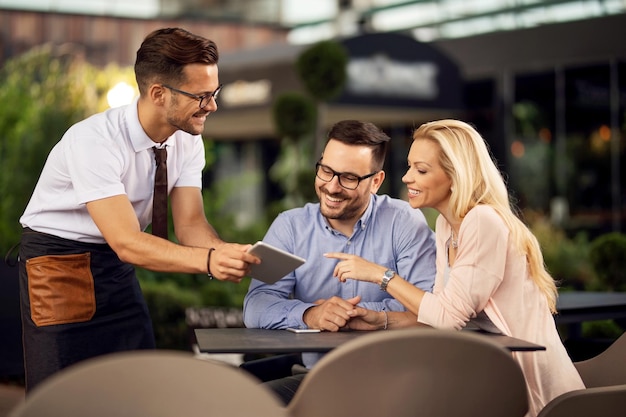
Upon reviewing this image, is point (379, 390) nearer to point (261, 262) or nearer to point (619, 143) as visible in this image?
point (261, 262)

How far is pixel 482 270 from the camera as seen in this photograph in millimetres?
3057

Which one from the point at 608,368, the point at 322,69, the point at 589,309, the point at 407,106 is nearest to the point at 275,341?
the point at 608,368

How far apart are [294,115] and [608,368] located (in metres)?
6.68

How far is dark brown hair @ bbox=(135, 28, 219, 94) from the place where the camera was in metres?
3.44

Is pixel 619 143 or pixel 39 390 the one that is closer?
pixel 39 390

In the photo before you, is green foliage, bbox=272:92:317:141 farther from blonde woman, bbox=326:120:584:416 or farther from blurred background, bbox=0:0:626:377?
blonde woman, bbox=326:120:584:416

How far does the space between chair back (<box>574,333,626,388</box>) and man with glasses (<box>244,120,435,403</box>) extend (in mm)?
604

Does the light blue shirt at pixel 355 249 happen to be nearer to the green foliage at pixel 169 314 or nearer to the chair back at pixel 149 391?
the chair back at pixel 149 391

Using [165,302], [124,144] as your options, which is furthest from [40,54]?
[124,144]

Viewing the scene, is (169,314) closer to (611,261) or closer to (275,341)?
(611,261)

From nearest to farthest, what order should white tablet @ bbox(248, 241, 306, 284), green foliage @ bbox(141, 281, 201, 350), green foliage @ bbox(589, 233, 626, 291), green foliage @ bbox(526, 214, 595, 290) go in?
white tablet @ bbox(248, 241, 306, 284) < green foliage @ bbox(589, 233, 626, 291) < green foliage @ bbox(141, 281, 201, 350) < green foliage @ bbox(526, 214, 595, 290)

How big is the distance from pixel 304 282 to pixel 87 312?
781 millimetres

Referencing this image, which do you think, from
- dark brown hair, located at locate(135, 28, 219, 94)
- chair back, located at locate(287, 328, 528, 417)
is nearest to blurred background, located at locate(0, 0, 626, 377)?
dark brown hair, located at locate(135, 28, 219, 94)

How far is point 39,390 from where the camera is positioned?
198 cm
